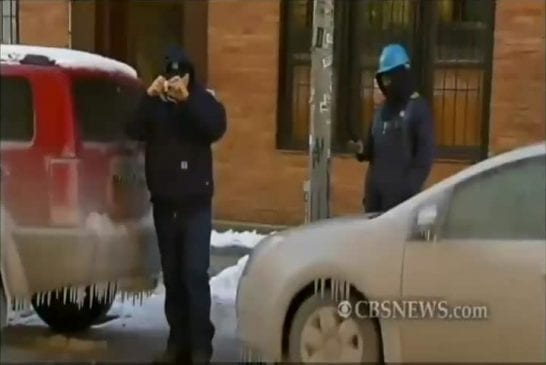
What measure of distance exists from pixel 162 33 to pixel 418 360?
988cm

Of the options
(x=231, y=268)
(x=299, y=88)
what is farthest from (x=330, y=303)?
(x=299, y=88)

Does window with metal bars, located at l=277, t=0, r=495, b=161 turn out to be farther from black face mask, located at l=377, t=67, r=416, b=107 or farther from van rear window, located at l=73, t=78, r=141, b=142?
van rear window, located at l=73, t=78, r=141, b=142

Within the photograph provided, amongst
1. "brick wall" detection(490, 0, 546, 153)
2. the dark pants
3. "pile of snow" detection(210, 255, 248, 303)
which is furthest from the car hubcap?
"brick wall" detection(490, 0, 546, 153)

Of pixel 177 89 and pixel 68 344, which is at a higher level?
pixel 177 89

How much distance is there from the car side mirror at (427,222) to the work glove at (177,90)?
1756 millimetres

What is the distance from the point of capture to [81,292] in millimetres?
7297

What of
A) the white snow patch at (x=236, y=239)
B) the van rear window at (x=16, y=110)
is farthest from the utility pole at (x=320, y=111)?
the white snow patch at (x=236, y=239)

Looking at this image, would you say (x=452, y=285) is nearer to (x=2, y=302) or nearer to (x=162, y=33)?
(x=2, y=302)

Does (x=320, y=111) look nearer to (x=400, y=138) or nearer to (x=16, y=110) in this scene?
(x=400, y=138)

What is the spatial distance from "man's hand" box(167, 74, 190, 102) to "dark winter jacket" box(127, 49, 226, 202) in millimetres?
36

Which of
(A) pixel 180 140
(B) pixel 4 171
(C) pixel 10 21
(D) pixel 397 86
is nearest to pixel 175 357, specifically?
(A) pixel 180 140

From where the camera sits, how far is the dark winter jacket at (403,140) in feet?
26.5

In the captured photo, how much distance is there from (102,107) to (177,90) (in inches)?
25.7

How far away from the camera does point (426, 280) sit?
610cm
